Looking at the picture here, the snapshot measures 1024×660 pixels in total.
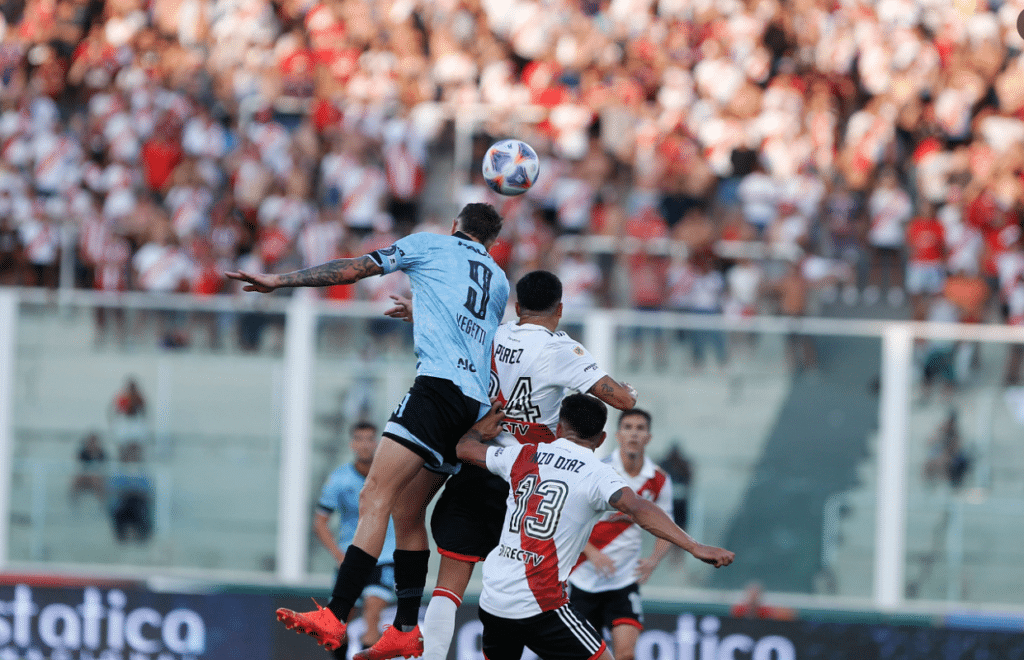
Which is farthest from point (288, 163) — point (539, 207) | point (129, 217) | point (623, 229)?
point (623, 229)

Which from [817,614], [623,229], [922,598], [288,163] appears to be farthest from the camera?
[288,163]

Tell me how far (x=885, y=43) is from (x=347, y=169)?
23.8ft

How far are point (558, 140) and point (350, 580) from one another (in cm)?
1054

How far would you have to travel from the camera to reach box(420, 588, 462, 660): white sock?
25.2 ft

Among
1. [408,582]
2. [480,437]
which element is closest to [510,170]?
[480,437]

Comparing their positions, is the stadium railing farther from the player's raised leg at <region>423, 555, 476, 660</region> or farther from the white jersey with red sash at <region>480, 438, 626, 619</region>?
the white jersey with red sash at <region>480, 438, 626, 619</region>

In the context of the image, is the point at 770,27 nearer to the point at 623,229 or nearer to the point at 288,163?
the point at 623,229

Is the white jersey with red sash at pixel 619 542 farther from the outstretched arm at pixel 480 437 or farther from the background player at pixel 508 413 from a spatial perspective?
the outstretched arm at pixel 480 437

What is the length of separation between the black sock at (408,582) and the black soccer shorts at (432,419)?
0.56 metres

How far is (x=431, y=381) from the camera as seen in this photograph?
23.9 feet

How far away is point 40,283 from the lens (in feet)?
51.3

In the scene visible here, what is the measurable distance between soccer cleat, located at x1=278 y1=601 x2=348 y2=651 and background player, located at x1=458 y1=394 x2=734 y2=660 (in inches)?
33.6

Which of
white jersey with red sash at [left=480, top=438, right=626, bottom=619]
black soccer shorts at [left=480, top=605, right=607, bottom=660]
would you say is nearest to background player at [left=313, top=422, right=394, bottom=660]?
black soccer shorts at [left=480, top=605, right=607, bottom=660]

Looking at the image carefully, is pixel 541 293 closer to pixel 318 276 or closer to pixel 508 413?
pixel 508 413
